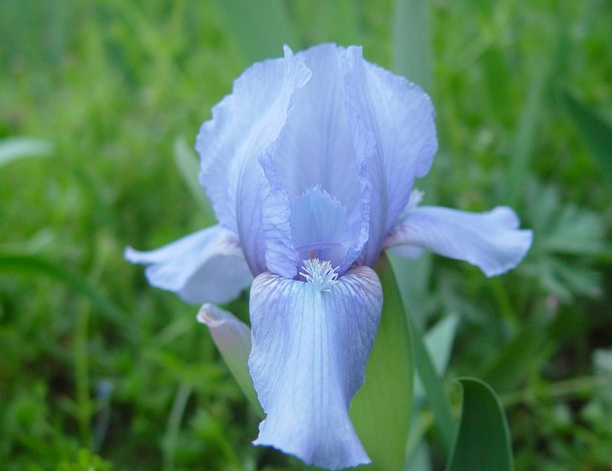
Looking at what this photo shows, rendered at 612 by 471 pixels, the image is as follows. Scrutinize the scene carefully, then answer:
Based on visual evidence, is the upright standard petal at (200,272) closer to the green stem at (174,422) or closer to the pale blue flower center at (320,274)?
the pale blue flower center at (320,274)

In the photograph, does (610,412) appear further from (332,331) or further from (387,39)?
(387,39)

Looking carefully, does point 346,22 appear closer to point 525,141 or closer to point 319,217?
point 525,141

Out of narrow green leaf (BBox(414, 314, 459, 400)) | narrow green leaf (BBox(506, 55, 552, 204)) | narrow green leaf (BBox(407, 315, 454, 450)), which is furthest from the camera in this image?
narrow green leaf (BBox(506, 55, 552, 204))

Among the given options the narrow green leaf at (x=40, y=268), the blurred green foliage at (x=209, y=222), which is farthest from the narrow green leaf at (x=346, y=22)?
the narrow green leaf at (x=40, y=268)

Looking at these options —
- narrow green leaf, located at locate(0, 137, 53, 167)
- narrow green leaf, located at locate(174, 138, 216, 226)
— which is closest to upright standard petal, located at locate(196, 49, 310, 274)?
narrow green leaf, located at locate(174, 138, 216, 226)

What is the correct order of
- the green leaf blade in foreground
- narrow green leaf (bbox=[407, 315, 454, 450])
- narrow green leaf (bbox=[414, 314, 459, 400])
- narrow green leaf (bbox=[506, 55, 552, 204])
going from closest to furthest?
the green leaf blade in foreground
narrow green leaf (bbox=[407, 315, 454, 450])
narrow green leaf (bbox=[414, 314, 459, 400])
narrow green leaf (bbox=[506, 55, 552, 204])

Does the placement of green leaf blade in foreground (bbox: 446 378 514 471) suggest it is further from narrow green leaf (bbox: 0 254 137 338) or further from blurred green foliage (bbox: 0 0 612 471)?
narrow green leaf (bbox: 0 254 137 338)

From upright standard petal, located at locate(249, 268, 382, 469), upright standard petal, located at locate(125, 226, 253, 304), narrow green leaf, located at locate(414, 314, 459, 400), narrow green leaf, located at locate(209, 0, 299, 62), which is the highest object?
narrow green leaf, located at locate(209, 0, 299, 62)

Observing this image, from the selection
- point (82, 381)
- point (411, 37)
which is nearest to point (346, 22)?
point (411, 37)
